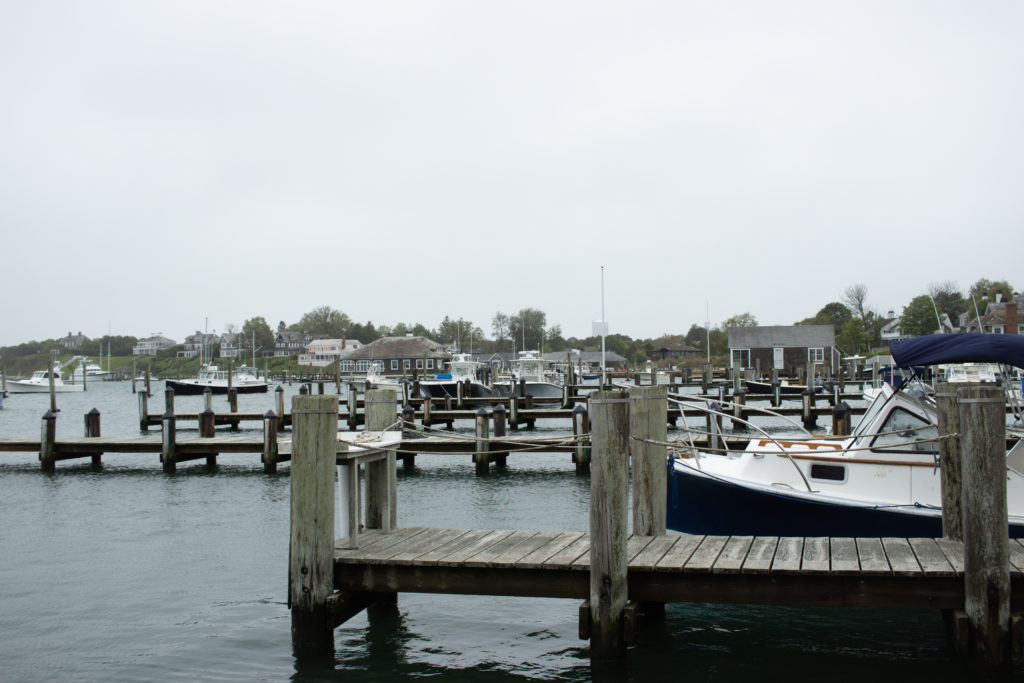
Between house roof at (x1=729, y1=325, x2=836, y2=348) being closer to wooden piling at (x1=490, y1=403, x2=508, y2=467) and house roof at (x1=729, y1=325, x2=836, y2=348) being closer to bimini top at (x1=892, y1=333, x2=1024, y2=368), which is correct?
wooden piling at (x1=490, y1=403, x2=508, y2=467)

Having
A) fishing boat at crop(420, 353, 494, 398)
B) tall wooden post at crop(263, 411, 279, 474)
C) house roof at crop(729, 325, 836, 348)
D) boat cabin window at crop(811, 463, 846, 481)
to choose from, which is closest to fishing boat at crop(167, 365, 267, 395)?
fishing boat at crop(420, 353, 494, 398)

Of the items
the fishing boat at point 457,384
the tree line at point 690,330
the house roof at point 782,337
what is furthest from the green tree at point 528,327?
the fishing boat at point 457,384

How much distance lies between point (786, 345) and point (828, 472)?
76432 millimetres

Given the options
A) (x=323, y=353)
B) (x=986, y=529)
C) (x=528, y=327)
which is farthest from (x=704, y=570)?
(x=323, y=353)

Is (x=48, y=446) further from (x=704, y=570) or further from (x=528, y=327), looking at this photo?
(x=528, y=327)

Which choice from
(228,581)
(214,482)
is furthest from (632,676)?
(214,482)

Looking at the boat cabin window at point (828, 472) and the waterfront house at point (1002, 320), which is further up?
the waterfront house at point (1002, 320)

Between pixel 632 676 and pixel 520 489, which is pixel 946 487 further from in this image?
pixel 520 489

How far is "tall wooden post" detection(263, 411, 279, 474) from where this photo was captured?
20984 mm

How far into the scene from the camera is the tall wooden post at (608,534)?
705 cm

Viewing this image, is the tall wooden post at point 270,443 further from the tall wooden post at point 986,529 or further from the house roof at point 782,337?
the house roof at point 782,337

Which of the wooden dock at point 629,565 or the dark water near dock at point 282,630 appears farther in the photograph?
the dark water near dock at point 282,630

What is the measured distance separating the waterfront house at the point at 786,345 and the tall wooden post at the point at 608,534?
78379mm

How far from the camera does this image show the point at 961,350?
10.0 m
